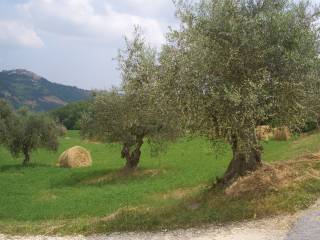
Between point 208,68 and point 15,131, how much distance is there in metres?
33.1

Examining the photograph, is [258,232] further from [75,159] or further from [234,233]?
[75,159]

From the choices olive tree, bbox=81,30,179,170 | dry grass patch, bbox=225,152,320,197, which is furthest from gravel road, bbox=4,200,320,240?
olive tree, bbox=81,30,179,170

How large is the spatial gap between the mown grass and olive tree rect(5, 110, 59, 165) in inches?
69.4

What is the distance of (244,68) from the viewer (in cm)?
1794

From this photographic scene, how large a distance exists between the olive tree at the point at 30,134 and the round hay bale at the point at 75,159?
2272mm

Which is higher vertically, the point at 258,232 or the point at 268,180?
the point at 268,180

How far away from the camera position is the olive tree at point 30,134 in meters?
47.1

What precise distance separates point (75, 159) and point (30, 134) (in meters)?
4.86

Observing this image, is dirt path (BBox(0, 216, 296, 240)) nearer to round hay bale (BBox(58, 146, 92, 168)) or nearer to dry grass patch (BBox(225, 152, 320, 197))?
dry grass patch (BBox(225, 152, 320, 197))

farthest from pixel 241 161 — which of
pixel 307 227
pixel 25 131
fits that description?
pixel 25 131

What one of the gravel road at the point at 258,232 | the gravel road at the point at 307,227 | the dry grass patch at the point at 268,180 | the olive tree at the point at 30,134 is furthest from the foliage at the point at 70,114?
the gravel road at the point at 307,227

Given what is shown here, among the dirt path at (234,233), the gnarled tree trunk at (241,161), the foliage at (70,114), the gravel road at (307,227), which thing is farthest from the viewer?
the foliage at (70,114)

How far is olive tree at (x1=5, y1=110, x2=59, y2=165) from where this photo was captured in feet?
154

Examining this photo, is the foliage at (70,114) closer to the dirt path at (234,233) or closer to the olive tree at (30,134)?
the olive tree at (30,134)
